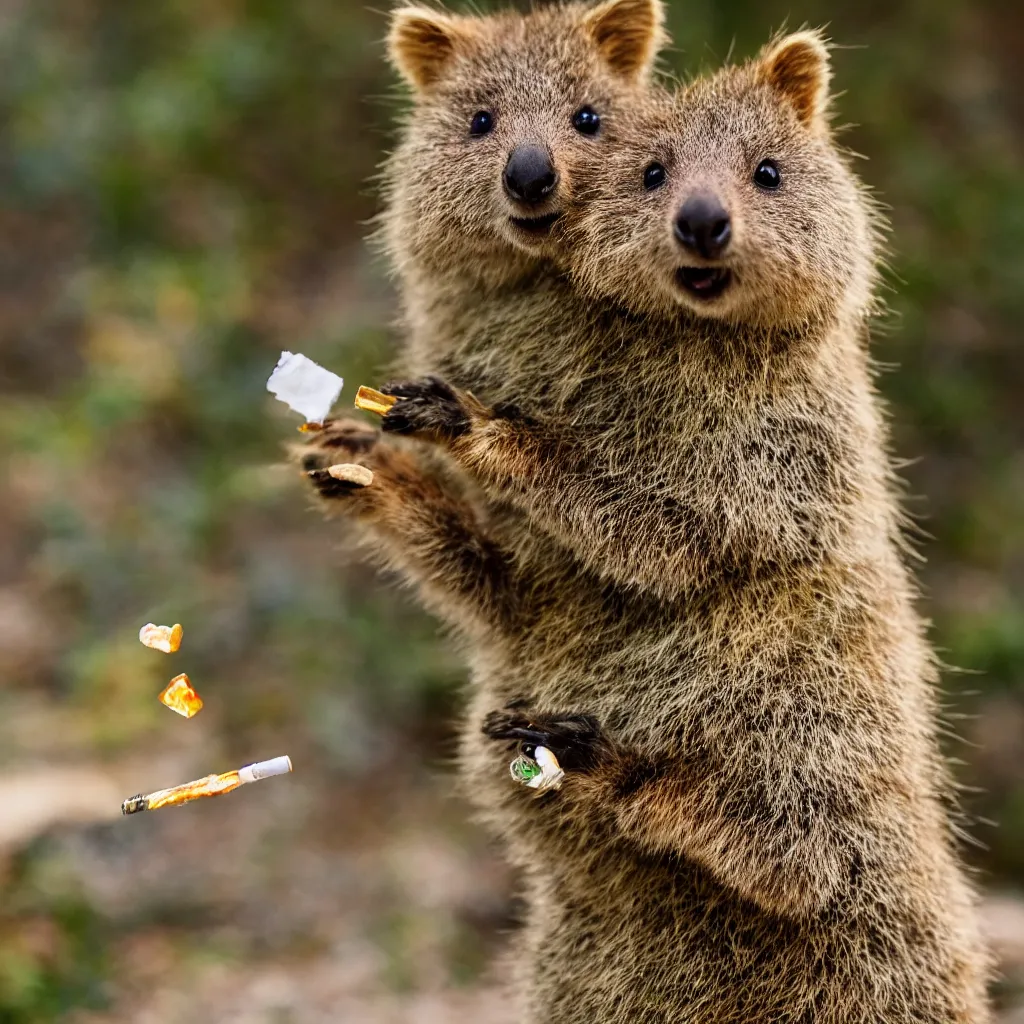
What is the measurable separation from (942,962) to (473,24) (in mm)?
3470

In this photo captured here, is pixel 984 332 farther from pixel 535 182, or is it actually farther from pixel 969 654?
pixel 535 182

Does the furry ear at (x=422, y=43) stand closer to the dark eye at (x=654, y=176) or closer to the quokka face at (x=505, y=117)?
the quokka face at (x=505, y=117)

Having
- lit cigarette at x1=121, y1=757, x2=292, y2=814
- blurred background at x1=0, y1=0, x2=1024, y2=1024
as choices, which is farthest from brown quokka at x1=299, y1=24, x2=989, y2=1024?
blurred background at x1=0, y1=0, x2=1024, y2=1024

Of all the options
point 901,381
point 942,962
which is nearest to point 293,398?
point 942,962

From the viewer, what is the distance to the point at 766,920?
163 inches

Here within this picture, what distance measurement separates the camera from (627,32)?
15.5ft

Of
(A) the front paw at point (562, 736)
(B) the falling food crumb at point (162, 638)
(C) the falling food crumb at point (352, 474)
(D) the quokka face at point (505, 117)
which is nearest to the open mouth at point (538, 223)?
(D) the quokka face at point (505, 117)

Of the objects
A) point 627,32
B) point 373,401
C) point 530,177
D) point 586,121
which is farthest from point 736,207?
point 627,32

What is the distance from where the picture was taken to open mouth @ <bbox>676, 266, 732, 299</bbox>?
12.4 feet

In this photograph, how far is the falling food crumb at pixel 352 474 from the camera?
14.2 ft

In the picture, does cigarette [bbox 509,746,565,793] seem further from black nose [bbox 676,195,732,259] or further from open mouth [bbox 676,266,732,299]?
A: black nose [bbox 676,195,732,259]

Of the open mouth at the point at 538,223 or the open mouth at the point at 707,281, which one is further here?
the open mouth at the point at 538,223

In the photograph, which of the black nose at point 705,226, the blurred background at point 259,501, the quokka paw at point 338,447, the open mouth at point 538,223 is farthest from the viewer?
the blurred background at point 259,501

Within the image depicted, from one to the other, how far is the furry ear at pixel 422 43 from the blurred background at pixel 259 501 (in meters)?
1.00
